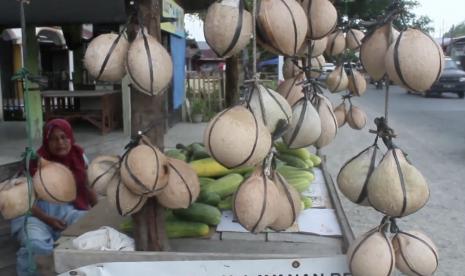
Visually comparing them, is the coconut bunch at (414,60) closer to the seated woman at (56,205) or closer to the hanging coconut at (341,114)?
the hanging coconut at (341,114)

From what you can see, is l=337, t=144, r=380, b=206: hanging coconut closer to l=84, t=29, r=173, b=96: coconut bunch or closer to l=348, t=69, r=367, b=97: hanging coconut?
l=84, t=29, r=173, b=96: coconut bunch

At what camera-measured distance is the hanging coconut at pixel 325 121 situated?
1909 millimetres

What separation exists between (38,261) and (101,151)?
6.07m

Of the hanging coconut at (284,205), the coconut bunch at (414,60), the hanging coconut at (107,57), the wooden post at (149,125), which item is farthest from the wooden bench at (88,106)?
the coconut bunch at (414,60)

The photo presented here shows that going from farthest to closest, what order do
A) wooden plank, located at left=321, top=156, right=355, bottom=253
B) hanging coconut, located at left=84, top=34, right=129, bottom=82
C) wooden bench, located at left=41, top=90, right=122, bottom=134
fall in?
wooden bench, located at left=41, top=90, right=122, bottom=134 → wooden plank, located at left=321, top=156, right=355, bottom=253 → hanging coconut, located at left=84, top=34, right=129, bottom=82

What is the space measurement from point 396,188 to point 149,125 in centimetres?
101

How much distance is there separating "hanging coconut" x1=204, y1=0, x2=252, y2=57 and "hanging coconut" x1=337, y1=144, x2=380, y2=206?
0.53 meters

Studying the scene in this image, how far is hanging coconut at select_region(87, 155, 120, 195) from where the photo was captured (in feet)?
6.39

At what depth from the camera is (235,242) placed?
236 cm

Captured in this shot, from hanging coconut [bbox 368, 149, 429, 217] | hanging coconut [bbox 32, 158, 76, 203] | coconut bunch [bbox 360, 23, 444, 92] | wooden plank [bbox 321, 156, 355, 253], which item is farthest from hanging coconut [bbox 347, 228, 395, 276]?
hanging coconut [bbox 32, 158, 76, 203]

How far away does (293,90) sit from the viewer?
2.02 metres

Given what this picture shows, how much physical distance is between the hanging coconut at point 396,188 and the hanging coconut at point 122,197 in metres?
0.82

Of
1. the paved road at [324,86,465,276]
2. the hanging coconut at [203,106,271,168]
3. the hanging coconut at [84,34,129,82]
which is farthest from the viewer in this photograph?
the paved road at [324,86,465,276]

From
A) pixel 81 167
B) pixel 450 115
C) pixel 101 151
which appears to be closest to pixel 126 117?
pixel 101 151
